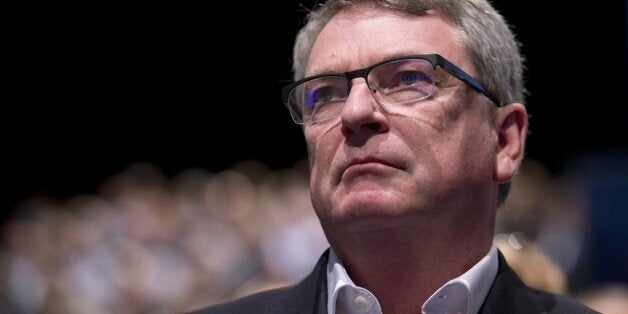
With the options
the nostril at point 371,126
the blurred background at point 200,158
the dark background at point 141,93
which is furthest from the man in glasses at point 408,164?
the dark background at point 141,93

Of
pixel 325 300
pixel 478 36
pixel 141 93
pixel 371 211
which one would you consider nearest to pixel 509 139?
pixel 478 36

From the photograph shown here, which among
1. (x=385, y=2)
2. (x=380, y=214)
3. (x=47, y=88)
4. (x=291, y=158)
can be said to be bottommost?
(x=291, y=158)

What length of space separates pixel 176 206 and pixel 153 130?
2741 mm

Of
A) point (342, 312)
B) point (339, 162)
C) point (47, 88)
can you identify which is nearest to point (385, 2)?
point (339, 162)

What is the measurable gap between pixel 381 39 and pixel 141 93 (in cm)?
661

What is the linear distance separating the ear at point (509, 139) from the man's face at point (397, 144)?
47mm

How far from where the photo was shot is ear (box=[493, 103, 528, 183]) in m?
1.98

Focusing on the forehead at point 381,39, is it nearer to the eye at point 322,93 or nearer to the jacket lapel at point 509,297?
the eye at point 322,93

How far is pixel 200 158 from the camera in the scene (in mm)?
8492

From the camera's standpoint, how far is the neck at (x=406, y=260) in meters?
1.79

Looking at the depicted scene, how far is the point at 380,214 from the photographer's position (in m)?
1.73

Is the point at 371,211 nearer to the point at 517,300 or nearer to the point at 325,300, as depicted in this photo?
the point at 325,300

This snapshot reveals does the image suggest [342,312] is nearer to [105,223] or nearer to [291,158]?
[105,223]

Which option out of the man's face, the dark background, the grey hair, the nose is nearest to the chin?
the man's face
